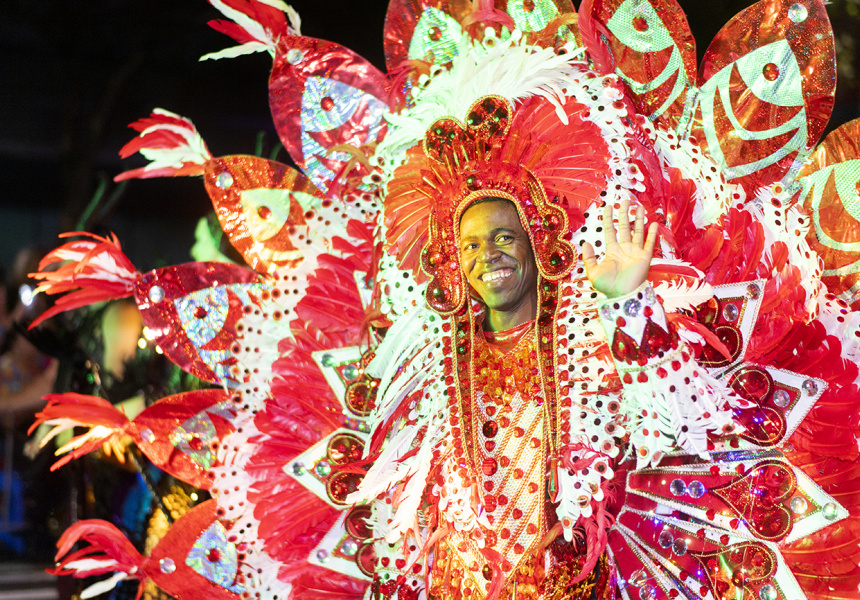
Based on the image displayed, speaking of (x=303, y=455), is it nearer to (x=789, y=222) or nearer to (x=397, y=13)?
(x=397, y=13)

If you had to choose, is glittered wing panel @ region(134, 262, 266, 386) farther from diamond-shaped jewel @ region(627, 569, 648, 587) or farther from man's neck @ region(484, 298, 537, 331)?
diamond-shaped jewel @ region(627, 569, 648, 587)

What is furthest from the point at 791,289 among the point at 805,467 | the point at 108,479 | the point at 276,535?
the point at 108,479

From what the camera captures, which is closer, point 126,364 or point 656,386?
point 656,386

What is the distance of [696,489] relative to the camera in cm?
188

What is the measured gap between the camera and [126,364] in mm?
3221

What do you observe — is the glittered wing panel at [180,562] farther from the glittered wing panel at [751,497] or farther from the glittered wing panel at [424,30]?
the glittered wing panel at [424,30]

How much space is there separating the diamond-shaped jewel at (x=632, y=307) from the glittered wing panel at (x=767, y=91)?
0.54 metres

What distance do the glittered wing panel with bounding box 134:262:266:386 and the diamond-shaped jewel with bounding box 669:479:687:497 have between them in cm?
114

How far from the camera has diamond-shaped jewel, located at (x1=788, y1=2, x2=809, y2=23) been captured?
1.98m

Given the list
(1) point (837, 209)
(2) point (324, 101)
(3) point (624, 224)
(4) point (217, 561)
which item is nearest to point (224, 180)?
(2) point (324, 101)

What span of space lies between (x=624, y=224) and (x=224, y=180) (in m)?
1.12

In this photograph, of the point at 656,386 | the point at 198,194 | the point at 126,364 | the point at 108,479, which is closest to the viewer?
the point at 656,386

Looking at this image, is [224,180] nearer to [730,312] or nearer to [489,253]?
[489,253]

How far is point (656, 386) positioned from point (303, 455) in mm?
959
